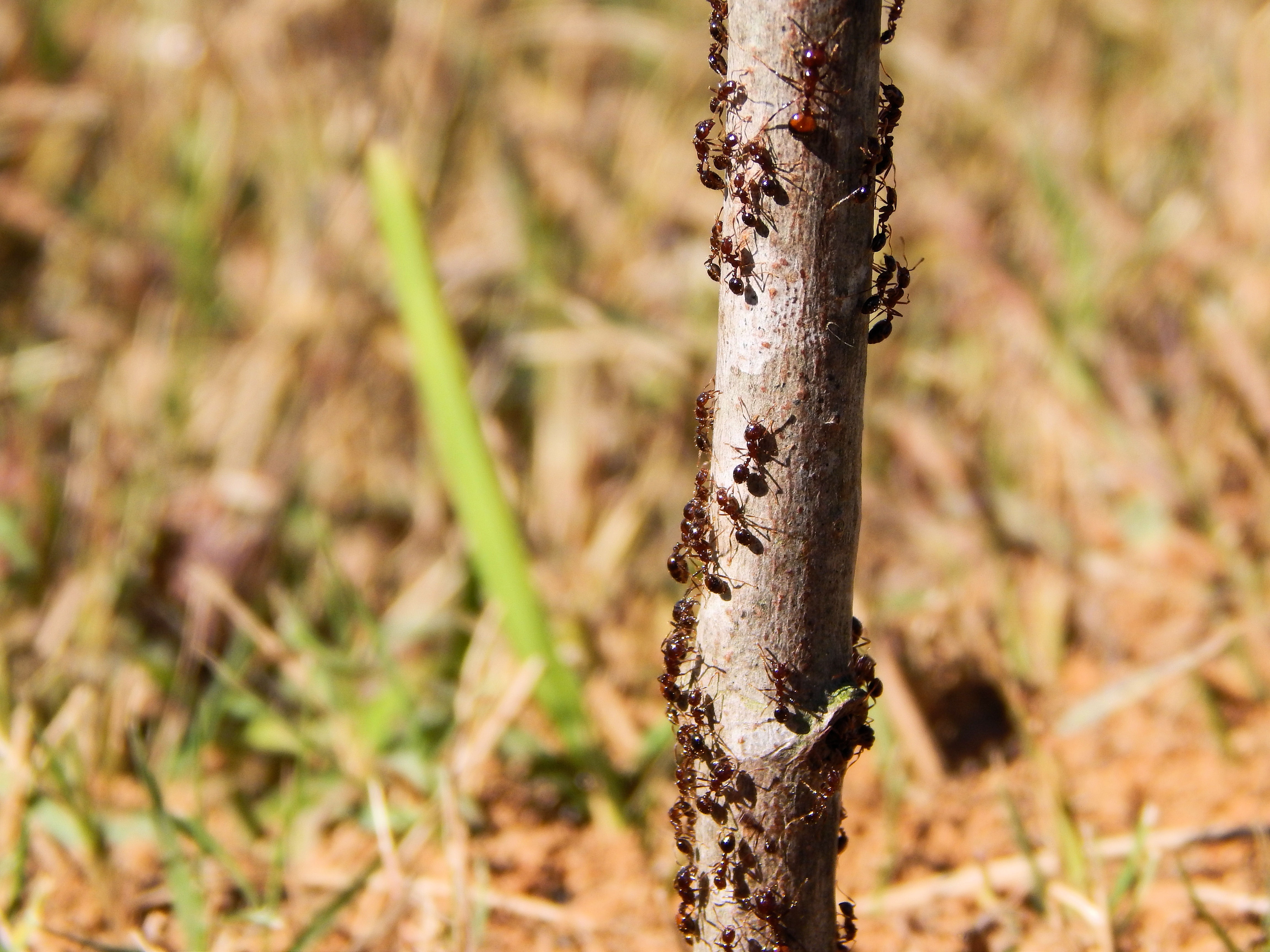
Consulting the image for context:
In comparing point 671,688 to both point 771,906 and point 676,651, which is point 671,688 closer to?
point 676,651

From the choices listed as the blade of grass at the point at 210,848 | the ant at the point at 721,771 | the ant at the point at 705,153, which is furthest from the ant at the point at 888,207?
the blade of grass at the point at 210,848

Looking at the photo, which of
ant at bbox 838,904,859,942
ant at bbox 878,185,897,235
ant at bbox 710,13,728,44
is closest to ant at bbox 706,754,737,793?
ant at bbox 838,904,859,942

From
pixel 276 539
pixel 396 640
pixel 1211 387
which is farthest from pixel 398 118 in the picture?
pixel 1211 387

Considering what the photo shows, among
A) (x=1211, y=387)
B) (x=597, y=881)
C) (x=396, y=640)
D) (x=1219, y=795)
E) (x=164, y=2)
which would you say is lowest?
(x=597, y=881)

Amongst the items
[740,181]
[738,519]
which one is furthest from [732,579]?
[740,181]

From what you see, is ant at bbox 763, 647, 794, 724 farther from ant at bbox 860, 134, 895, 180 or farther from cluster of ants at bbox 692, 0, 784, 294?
ant at bbox 860, 134, 895, 180

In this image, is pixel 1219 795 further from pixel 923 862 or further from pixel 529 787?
pixel 529 787
